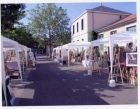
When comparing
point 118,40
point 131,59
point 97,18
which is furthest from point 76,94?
point 97,18

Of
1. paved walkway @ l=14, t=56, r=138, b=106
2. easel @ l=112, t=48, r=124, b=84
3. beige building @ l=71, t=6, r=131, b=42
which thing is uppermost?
beige building @ l=71, t=6, r=131, b=42

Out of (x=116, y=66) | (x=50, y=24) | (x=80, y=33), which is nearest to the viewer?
(x=116, y=66)

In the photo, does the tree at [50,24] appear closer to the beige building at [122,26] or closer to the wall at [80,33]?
the wall at [80,33]

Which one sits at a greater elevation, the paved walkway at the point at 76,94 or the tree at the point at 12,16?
the tree at the point at 12,16

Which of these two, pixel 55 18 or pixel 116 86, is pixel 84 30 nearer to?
pixel 55 18

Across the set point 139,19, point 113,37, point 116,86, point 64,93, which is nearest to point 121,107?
point 139,19

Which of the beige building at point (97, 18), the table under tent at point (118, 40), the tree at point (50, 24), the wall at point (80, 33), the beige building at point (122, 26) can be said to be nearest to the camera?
the table under tent at point (118, 40)

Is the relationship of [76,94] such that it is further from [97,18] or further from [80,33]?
[80,33]

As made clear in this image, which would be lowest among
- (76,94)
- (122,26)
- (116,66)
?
(76,94)

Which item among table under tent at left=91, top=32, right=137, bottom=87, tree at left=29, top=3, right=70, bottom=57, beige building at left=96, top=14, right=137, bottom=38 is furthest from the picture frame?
tree at left=29, top=3, right=70, bottom=57

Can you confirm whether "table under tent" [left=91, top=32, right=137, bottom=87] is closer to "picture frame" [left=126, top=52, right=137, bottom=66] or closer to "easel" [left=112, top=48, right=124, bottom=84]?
"easel" [left=112, top=48, right=124, bottom=84]

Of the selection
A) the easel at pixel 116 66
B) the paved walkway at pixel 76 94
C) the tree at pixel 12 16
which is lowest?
the paved walkway at pixel 76 94

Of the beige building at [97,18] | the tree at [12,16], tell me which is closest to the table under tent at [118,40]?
the tree at [12,16]

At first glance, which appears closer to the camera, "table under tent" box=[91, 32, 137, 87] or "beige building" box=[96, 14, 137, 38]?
"table under tent" box=[91, 32, 137, 87]
